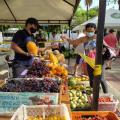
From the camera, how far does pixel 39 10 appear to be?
11688 millimetres

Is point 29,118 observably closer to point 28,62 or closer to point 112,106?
point 112,106

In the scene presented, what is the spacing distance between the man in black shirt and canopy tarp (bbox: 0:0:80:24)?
329 centimetres

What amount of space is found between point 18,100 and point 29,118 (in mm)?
349

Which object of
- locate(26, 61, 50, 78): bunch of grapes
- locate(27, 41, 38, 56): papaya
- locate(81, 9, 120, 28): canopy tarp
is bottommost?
locate(26, 61, 50, 78): bunch of grapes

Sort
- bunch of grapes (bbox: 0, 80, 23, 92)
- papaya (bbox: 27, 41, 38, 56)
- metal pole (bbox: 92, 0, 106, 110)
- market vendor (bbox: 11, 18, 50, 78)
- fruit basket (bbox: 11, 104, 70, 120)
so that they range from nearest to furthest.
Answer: fruit basket (bbox: 11, 104, 70, 120) < bunch of grapes (bbox: 0, 80, 23, 92) < metal pole (bbox: 92, 0, 106, 110) < papaya (bbox: 27, 41, 38, 56) < market vendor (bbox: 11, 18, 50, 78)

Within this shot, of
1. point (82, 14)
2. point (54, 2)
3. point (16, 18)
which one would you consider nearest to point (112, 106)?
point (54, 2)

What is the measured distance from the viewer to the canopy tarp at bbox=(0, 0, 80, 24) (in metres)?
10.6

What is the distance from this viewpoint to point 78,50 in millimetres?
8320

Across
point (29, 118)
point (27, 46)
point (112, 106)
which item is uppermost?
point (27, 46)

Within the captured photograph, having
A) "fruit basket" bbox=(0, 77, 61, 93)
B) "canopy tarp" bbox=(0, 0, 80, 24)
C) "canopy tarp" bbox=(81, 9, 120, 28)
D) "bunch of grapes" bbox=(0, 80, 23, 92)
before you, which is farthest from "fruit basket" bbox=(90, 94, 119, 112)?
"canopy tarp" bbox=(81, 9, 120, 28)

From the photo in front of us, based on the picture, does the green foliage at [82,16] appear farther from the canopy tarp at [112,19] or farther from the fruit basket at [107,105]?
the fruit basket at [107,105]

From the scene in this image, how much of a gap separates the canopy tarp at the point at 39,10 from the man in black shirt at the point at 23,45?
3.29 meters

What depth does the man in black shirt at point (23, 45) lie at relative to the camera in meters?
6.65

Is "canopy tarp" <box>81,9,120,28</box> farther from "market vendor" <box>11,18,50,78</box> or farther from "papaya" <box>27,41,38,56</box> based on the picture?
"papaya" <box>27,41,38,56</box>
